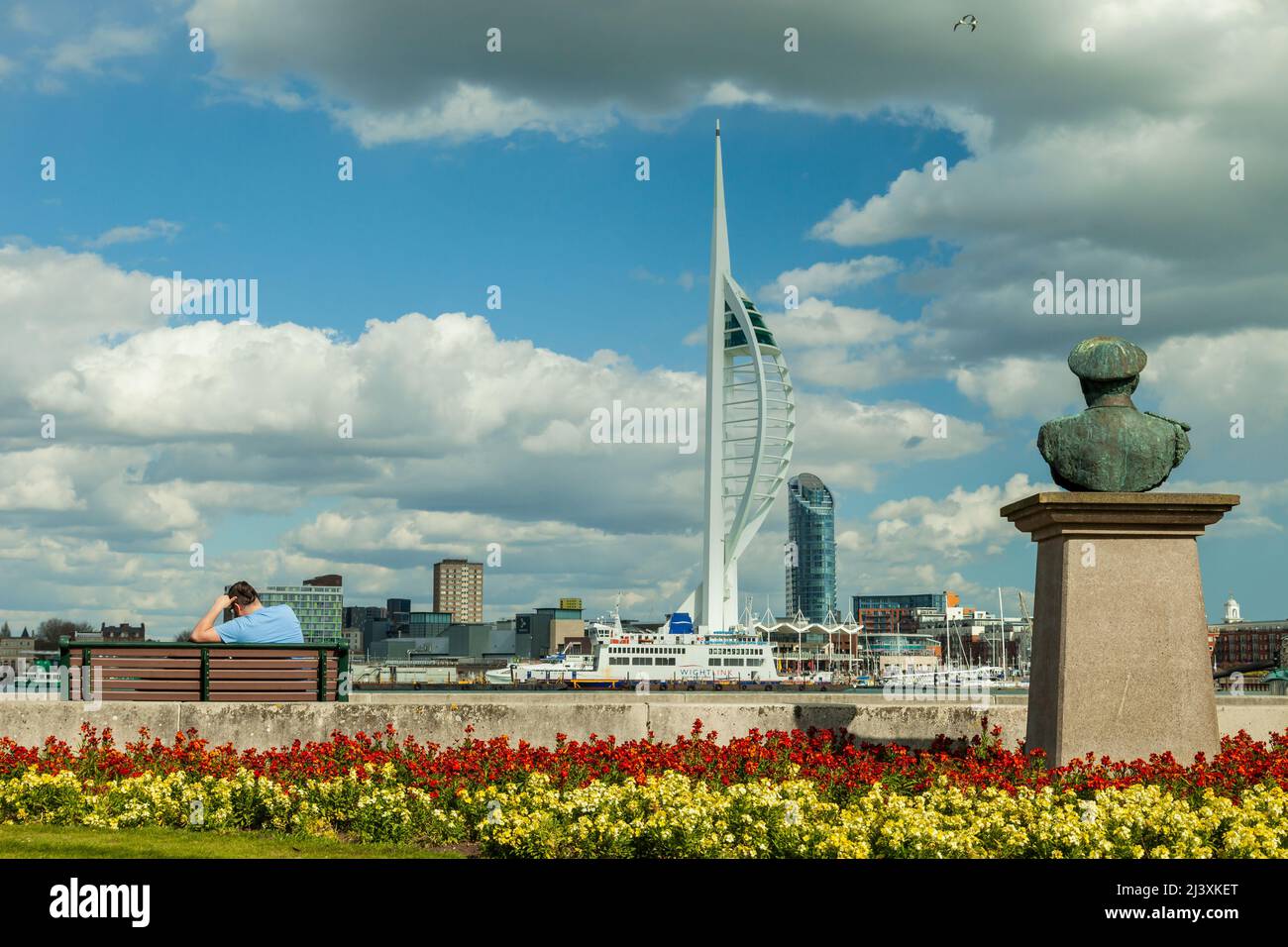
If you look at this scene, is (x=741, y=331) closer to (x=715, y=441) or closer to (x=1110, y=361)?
(x=715, y=441)

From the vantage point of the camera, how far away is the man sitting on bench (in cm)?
1350

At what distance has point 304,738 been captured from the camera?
1250 cm

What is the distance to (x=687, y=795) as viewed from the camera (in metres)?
8.89

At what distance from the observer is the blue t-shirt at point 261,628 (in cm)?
1369

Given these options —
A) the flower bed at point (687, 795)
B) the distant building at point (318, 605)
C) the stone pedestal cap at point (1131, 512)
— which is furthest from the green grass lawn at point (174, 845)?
the distant building at point (318, 605)

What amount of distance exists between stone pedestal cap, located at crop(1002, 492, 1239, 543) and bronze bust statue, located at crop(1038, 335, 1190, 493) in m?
0.26

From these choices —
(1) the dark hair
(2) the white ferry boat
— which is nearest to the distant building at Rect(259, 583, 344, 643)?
(2) the white ferry boat

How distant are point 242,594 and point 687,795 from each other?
7032 mm

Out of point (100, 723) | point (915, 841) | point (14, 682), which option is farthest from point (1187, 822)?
point (14, 682)

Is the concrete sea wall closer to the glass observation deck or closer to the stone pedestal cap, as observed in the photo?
the stone pedestal cap

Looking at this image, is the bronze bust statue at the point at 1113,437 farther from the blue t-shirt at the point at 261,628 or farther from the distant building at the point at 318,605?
the distant building at the point at 318,605
